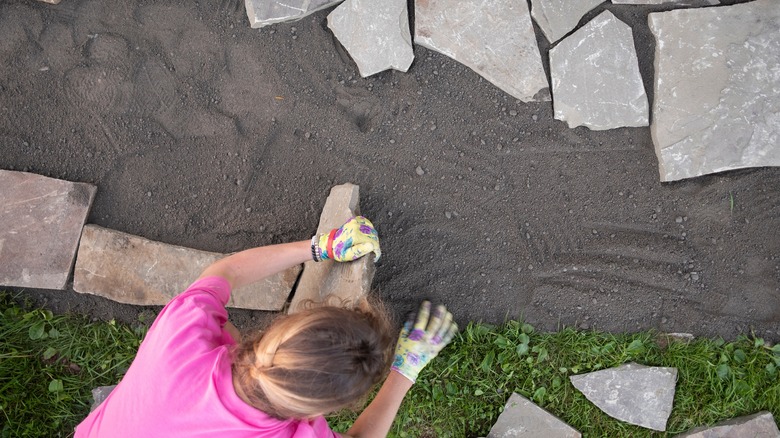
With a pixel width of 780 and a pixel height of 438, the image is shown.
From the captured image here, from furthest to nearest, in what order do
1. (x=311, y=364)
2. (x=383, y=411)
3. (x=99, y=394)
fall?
(x=99, y=394) → (x=383, y=411) → (x=311, y=364)

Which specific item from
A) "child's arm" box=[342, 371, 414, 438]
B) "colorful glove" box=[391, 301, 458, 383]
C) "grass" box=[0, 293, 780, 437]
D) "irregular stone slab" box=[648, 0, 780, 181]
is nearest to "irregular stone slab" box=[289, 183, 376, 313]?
"colorful glove" box=[391, 301, 458, 383]

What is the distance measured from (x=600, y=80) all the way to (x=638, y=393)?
143 centimetres

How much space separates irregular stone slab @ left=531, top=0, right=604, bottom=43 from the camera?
95.8 inches

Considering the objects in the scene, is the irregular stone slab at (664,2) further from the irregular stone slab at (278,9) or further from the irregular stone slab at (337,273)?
the irregular stone slab at (337,273)

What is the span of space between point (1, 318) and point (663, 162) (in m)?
3.13

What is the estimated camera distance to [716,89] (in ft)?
7.80

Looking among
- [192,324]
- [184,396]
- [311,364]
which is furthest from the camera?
[192,324]

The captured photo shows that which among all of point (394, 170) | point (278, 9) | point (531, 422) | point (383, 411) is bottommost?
point (531, 422)

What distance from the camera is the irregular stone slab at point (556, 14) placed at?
2.43 metres

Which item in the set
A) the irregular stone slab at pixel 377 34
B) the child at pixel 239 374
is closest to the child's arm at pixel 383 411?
the child at pixel 239 374

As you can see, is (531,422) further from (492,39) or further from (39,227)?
(39,227)

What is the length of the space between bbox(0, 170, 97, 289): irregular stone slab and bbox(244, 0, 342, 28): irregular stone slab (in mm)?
1123

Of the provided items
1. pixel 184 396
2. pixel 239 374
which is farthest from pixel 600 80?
pixel 184 396

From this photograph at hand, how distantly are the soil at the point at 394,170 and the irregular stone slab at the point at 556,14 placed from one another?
181 millimetres
